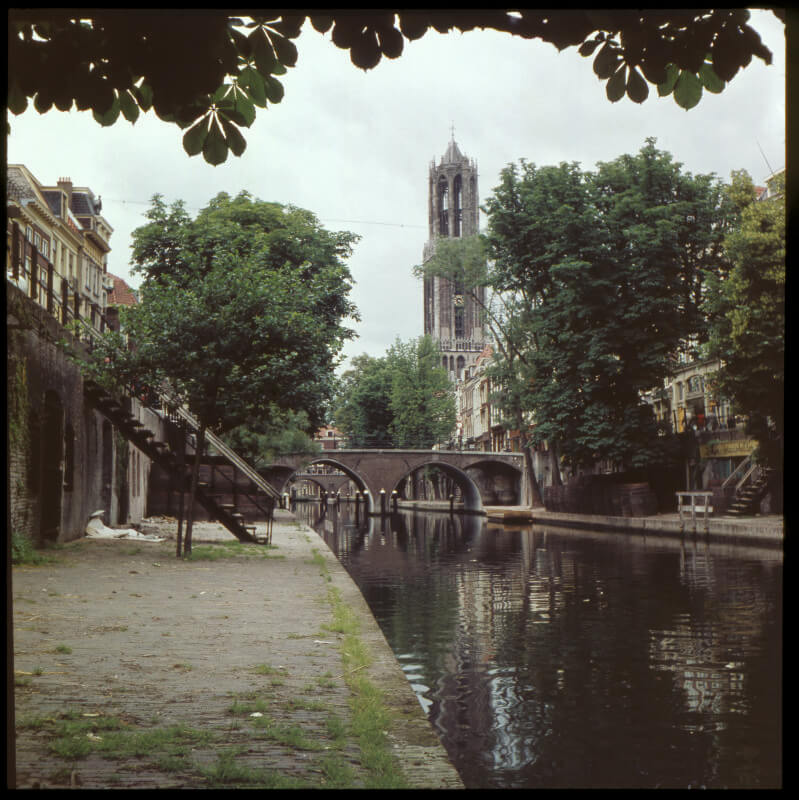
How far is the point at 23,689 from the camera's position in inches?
242

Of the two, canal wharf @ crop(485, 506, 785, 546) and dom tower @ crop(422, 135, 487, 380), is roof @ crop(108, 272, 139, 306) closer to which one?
canal wharf @ crop(485, 506, 785, 546)

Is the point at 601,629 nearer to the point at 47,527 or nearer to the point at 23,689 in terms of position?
the point at 23,689

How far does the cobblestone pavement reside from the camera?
4531mm

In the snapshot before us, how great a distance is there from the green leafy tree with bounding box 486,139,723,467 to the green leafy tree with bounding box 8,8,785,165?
32.4 metres

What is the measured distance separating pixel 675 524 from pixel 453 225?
10915 centimetres

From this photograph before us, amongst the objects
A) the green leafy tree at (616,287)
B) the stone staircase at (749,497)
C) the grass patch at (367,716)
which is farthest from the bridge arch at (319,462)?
the grass patch at (367,716)

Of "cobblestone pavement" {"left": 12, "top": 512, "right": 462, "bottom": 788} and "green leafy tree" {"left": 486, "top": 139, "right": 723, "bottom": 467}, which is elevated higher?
"green leafy tree" {"left": 486, "top": 139, "right": 723, "bottom": 467}

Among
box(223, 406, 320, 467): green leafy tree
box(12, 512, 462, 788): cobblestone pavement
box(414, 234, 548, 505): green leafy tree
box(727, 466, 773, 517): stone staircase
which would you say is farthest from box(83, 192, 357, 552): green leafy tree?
box(414, 234, 548, 505): green leafy tree

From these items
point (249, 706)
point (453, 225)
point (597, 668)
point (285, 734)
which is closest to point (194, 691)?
point (249, 706)

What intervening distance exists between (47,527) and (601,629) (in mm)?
11988

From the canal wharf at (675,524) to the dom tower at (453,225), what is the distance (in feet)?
291

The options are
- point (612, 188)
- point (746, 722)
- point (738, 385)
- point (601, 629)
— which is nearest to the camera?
point (746, 722)
